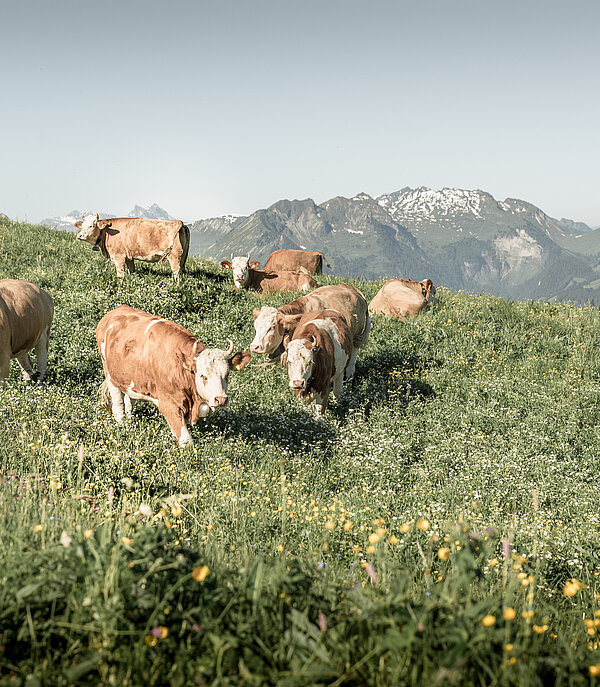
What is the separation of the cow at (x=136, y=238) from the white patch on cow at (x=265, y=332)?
6.55m

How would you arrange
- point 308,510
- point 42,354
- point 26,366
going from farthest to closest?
1. point 42,354
2. point 26,366
3. point 308,510

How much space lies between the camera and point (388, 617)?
250 centimetres

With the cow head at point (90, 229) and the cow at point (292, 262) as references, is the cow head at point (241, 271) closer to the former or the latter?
the cow at point (292, 262)

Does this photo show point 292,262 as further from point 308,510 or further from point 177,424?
point 308,510

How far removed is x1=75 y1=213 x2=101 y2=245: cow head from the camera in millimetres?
17062

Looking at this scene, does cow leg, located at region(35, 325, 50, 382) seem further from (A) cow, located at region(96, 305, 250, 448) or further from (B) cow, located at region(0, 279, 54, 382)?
(A) cow, located at region(96, 305, 250, 448)

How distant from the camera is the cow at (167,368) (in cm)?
813

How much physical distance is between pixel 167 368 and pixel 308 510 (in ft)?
12.0

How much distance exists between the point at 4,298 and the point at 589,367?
50.9ft

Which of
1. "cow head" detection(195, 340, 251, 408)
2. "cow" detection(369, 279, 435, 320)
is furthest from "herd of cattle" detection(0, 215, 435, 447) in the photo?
"cow" detection(369, 279, 435, 320)

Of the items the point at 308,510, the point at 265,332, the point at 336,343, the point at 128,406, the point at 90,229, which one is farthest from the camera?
the point at 90,229

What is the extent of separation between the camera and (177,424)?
854 cm

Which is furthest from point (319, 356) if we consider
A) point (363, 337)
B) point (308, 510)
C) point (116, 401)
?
point (308, 510)

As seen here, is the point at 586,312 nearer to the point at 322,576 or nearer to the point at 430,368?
the point at 430,368
